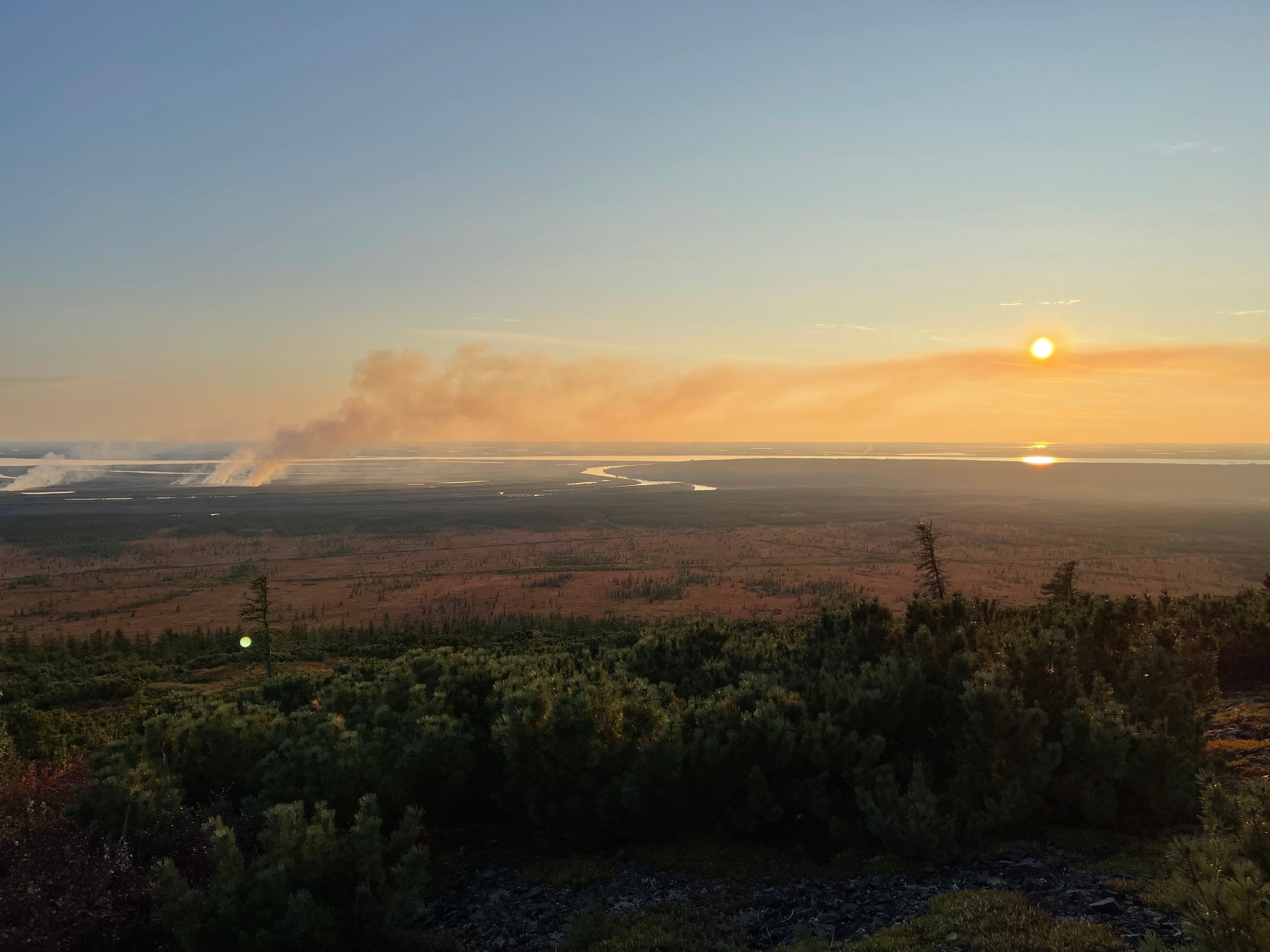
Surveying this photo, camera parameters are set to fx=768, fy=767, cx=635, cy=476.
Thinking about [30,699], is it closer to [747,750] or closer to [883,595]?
[747,750]

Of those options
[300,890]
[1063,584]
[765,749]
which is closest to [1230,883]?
[765,749]

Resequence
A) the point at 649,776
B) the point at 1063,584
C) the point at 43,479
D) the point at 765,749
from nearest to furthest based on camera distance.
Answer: the point at 649,776, the point at 765,749, the point at 1063,584, the point at 43,479

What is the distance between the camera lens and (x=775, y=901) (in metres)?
10.6

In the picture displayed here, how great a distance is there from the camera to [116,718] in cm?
2269

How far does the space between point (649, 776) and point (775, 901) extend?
2.73 m

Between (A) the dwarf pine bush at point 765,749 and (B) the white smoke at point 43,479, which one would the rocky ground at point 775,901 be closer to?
(A) the dwarf pine bush at point 765,749

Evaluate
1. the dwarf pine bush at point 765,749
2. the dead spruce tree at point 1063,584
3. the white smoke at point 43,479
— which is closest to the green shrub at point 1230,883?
the dwarf pine bush at point 765,749

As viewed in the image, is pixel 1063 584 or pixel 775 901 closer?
pixel 775 901

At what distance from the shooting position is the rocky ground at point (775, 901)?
9.40 metres

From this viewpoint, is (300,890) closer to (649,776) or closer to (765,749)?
(649,776)

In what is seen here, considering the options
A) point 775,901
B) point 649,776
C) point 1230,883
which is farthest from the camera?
point 649,776

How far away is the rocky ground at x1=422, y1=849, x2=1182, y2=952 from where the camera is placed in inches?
370

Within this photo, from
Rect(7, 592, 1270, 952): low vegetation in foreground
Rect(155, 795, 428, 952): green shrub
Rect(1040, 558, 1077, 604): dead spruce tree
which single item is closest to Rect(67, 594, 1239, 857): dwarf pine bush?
Rect(7, 592, 1270, 952): low vegetation in foreground

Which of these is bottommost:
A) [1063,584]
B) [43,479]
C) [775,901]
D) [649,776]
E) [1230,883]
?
[775,901]
